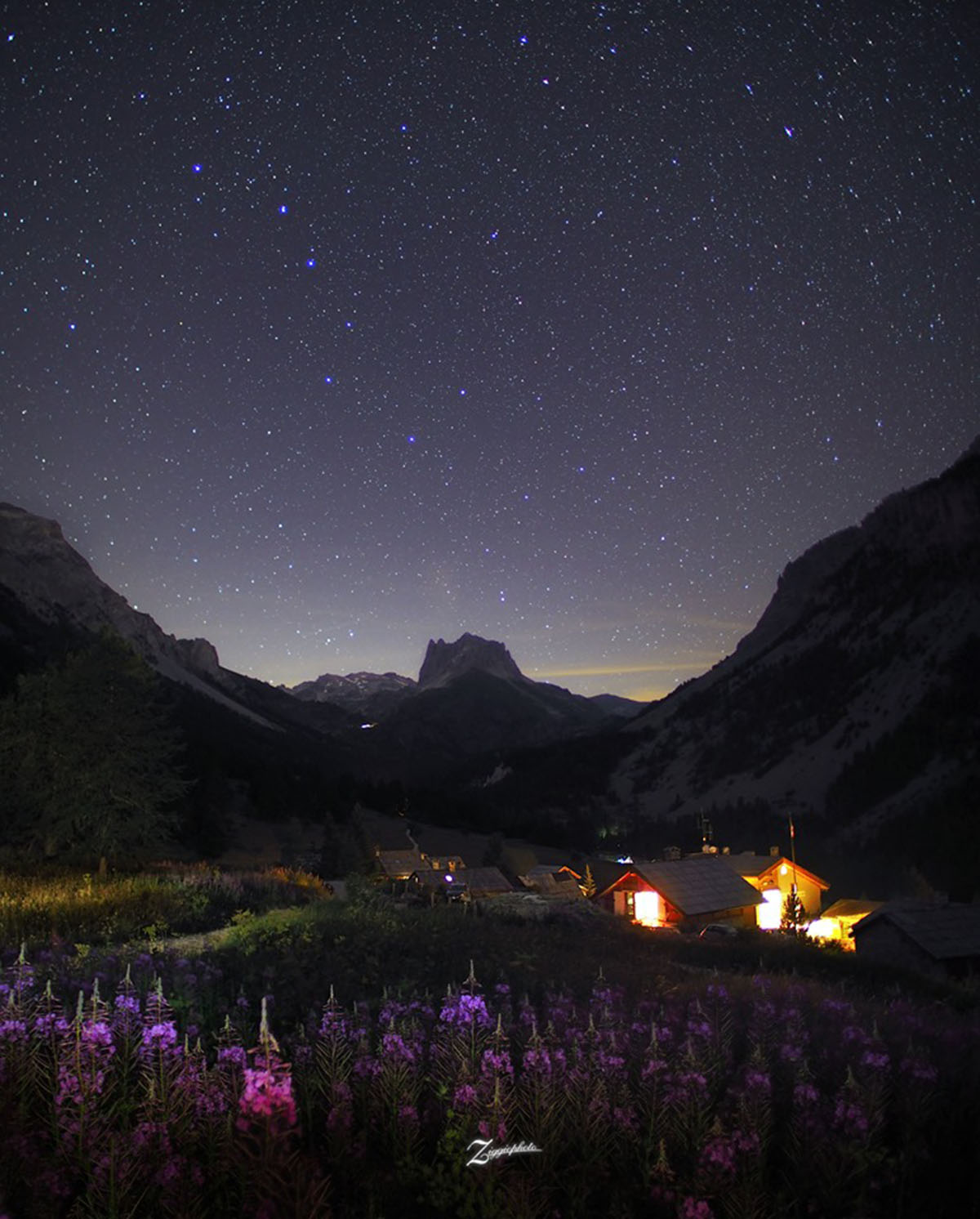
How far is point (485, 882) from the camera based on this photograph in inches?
2461

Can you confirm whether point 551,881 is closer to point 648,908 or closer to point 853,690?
point 648,908

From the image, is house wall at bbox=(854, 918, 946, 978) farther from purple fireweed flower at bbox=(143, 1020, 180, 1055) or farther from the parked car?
purple fireweed flower at bbox=(143, 1020, 180, 1055)

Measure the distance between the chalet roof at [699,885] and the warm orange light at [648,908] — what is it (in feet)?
1.74

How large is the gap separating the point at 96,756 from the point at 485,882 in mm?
38887

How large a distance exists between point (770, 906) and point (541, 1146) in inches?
1870

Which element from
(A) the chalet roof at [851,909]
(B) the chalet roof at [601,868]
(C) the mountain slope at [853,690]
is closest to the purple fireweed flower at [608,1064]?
(A) the chalet roof at [851,909]

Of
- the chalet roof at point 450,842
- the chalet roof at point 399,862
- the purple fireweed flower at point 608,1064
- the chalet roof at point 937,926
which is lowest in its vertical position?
the chalet roof at point 450,842

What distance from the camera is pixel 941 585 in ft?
437

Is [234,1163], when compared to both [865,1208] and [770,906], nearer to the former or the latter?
[865,1208]

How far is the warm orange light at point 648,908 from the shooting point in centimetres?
4238

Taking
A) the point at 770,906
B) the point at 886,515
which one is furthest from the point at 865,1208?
the point at 886,515

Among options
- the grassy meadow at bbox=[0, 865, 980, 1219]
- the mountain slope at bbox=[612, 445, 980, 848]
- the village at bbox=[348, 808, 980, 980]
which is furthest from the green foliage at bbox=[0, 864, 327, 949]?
the mountain slope at bbox=[612, 445, 980, 848]

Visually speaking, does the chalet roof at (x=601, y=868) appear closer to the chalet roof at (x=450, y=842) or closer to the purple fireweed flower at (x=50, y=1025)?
the chalet roof at (x=450, y=842)

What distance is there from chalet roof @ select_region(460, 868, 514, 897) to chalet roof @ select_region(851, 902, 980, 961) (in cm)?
2837
